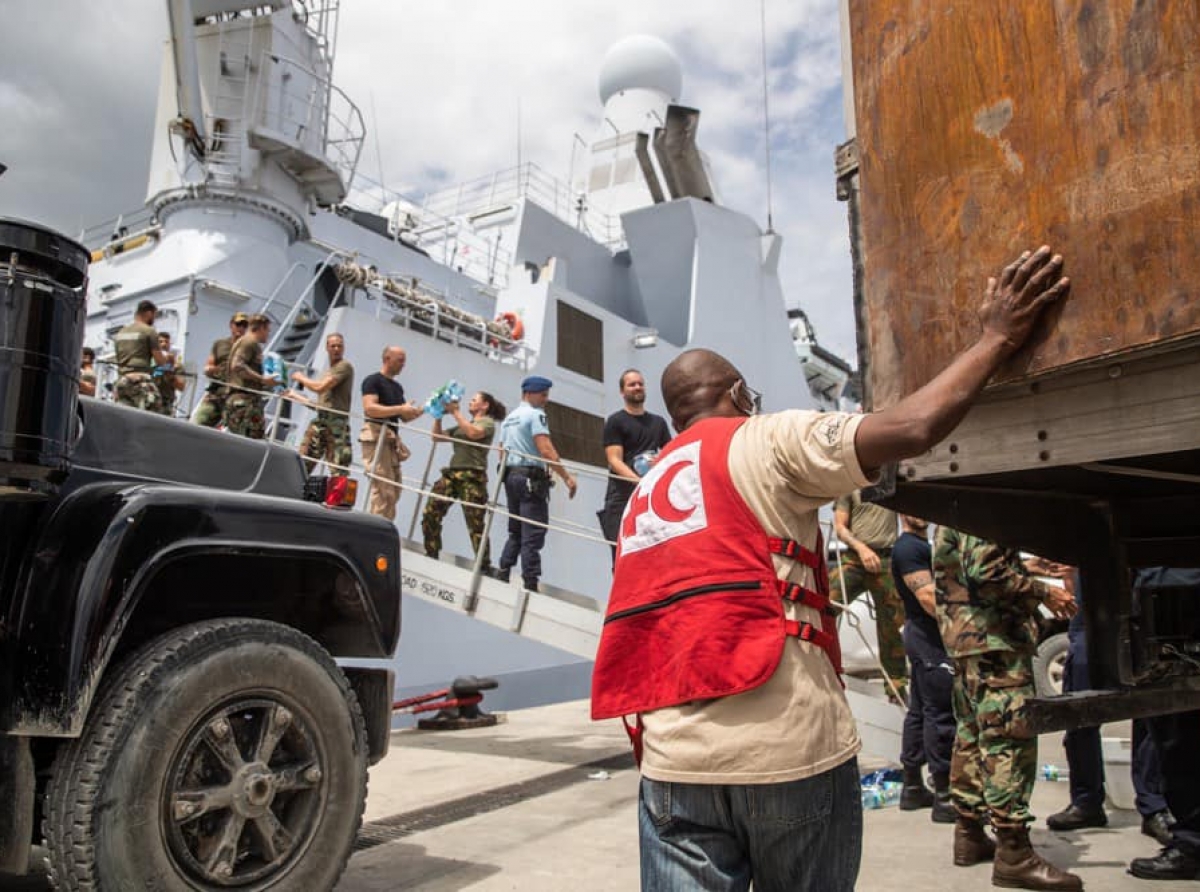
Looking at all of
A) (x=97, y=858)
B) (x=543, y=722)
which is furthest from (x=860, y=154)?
(x=543, y=722)

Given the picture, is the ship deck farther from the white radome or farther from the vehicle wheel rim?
the white radome

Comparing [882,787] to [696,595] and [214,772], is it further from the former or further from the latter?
[696,595]

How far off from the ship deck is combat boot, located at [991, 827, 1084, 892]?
10 centimetres

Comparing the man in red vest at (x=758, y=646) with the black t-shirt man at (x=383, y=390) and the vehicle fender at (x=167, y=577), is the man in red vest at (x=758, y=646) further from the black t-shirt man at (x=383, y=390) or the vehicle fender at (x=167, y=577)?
the black t-shirt man at (x=383, y=390)

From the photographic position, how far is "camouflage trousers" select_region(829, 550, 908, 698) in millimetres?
5914

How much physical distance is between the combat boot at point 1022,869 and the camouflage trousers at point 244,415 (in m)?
6.14

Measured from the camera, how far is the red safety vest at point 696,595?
1.60m

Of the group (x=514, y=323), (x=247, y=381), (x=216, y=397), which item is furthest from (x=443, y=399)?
(x=514, y=323)

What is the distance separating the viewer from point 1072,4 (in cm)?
161

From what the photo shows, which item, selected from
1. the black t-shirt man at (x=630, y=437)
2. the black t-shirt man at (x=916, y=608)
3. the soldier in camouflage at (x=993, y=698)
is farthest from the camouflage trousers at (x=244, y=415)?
the soldier in camouflage at (x=993, y=698)

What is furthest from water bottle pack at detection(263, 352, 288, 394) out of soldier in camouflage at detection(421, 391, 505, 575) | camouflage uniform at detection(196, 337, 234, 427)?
soldier in camouflage at detection(421, 391, 505, 575)

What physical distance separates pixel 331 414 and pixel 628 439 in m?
3.13

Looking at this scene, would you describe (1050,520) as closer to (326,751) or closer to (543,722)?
(326,751)

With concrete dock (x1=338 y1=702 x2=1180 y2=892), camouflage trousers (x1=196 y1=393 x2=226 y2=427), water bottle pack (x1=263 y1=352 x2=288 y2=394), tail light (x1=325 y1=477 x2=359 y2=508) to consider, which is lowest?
concrete dock (x1=338 y1=702 x2=1180 y2=892)
